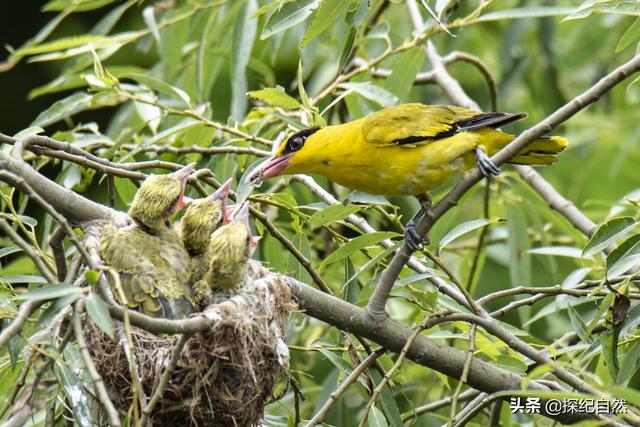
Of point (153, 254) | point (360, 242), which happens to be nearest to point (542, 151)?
point (360, 242)

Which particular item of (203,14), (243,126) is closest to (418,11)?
(203,14)

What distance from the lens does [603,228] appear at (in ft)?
11.5

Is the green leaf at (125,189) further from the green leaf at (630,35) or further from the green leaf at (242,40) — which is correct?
the green leaf at (630,35)

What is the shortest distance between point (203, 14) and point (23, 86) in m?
8.40

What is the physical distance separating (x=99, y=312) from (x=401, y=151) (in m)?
2.02

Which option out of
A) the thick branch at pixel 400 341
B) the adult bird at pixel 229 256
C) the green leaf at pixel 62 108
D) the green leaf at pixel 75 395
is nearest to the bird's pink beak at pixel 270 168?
the adult bird at pixel 229 256

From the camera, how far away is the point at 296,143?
4219mm

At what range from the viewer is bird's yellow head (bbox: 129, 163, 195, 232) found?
13.2 ft

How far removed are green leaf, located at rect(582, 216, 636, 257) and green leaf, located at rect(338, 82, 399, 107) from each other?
4.30 feet

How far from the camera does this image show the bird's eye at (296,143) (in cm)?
418

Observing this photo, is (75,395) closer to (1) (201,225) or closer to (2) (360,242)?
(2) (360,242)

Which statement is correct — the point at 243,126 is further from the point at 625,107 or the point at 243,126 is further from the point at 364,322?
the point at 625,107

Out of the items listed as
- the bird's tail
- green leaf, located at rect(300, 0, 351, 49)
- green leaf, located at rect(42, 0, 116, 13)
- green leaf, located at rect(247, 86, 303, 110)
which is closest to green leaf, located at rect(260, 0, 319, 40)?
green leaf, located at rect(300, 0, 351, 49)

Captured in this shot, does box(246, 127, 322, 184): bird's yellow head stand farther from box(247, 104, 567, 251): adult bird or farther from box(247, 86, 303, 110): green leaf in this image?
box(247, 86, 303, 110): green leaf
